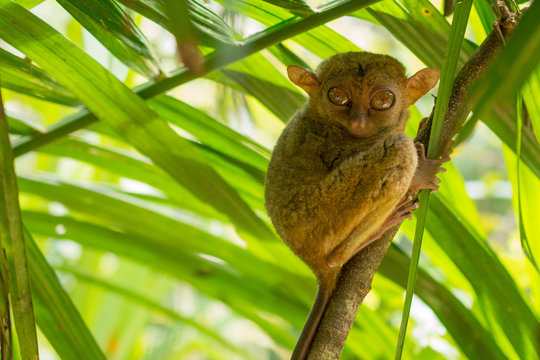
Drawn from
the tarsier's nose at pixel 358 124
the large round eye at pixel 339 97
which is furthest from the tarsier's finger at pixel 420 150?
the large round eye at pixel 339 97

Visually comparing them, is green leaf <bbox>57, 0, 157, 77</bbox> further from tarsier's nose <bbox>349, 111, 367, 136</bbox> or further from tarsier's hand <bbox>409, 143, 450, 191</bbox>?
tarsier's hand <bbox>409, 143, 450, 191</bbox>

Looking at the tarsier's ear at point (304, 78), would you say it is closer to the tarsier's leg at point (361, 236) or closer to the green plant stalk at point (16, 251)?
the tarsier's leg at point (361, 236)

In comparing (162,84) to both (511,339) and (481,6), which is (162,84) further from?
(511,339)

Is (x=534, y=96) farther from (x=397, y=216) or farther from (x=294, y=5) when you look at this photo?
(x=294, y=5)

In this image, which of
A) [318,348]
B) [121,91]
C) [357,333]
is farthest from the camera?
[357,333]

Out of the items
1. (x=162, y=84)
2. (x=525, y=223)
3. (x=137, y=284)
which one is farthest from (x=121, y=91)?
(x=137, y=284)

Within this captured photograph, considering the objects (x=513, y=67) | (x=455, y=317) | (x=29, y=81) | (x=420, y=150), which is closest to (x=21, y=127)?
(x=29, y=81)
